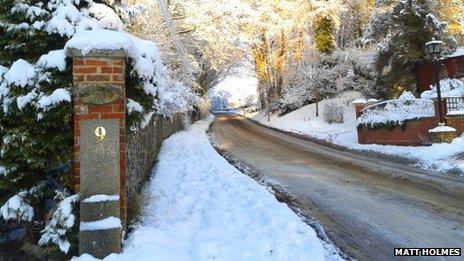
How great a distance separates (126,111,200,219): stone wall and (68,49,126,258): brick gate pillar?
794 mm

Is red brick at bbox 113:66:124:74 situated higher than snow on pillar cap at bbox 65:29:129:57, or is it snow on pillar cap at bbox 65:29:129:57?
snow on pillar cap at bbox 65:29:129:57

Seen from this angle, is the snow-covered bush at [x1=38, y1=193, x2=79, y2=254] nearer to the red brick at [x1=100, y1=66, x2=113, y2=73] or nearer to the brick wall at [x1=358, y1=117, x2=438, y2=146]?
the red brick at [x1=100, y1=66, x2=113, y2=73]

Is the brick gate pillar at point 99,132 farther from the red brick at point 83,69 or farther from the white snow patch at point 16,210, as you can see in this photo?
the white snow patch at point 16,210

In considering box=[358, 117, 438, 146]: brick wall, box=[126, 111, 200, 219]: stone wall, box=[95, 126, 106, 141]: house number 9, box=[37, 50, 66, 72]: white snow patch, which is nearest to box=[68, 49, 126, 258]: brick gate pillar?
box=[95, 126, 106, 141]: house number 9

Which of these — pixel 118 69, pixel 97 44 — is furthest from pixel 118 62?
pixel 97 44

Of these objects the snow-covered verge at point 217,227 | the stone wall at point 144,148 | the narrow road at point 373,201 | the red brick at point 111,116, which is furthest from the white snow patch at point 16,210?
the narrow road at point 373,201

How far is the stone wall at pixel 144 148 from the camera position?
234 inches

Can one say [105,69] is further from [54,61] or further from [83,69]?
[54,61]

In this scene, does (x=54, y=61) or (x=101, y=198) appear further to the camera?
(x=54, y=61)

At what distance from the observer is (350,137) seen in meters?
20.5

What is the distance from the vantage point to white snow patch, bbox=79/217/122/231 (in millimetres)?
4398

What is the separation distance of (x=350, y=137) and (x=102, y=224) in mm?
17595

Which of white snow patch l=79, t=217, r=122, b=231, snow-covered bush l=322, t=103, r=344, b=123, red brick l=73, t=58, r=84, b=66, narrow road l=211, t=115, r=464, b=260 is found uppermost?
snow-covered bush l=322, t=103, r=344, b=123

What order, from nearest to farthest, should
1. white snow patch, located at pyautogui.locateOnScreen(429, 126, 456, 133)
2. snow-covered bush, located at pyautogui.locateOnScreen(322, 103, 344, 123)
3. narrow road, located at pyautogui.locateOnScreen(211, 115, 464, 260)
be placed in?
narrow road, located at pyautogui.locateOnScreen(211, 115, 464, 260), white snow patch, located at pyautogui.locateOnScreen(429, 126, 456, 133), snow-covered bush, located at pyautogui.locateOnScreen(322, 103, 344, 123)
